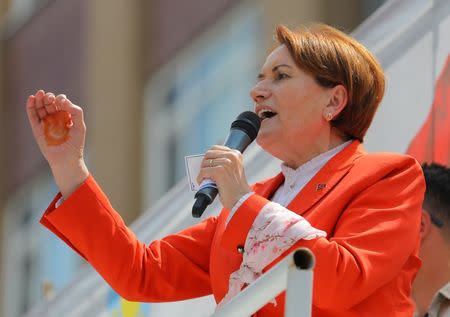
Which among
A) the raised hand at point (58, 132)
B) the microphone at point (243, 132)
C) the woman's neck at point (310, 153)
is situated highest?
the raised hand at point (58, 132)

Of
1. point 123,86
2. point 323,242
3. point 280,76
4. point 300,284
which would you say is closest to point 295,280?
point 300,284

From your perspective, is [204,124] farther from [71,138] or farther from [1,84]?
[71,138]

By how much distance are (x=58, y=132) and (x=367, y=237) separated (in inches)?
32.6

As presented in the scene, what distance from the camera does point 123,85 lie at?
11969 millimetres

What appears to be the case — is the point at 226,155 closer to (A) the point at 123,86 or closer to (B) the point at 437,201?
(B) the point at 437,201

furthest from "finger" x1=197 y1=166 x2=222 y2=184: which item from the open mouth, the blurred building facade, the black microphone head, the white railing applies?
the blurred building facade

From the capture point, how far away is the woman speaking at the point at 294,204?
3451mm

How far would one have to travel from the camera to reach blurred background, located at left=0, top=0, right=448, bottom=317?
11109 millimetres

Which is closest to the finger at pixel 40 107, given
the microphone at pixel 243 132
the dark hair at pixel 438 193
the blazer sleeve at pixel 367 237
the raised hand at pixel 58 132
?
the raised hand at pixel 58 132

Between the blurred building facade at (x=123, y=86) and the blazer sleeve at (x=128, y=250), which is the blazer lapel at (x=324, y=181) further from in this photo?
the blurred building facade at (x=123, y=86)

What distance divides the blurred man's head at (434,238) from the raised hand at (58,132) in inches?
46.0

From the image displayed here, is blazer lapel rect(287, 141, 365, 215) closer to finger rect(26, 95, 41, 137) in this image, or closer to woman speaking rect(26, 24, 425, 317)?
woman speaking rect(26, 24, 425, 317)

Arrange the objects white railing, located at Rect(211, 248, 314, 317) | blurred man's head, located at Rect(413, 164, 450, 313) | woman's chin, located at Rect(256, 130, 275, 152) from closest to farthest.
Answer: white railing, located at Rect(211, 248, 314, 317) < woman's chin, located at Rect(256, 130, 275, 152) < blurred man's head, located at Rect(413, 164, 450, 313)

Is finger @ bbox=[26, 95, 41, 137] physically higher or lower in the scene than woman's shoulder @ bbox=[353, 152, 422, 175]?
higher
